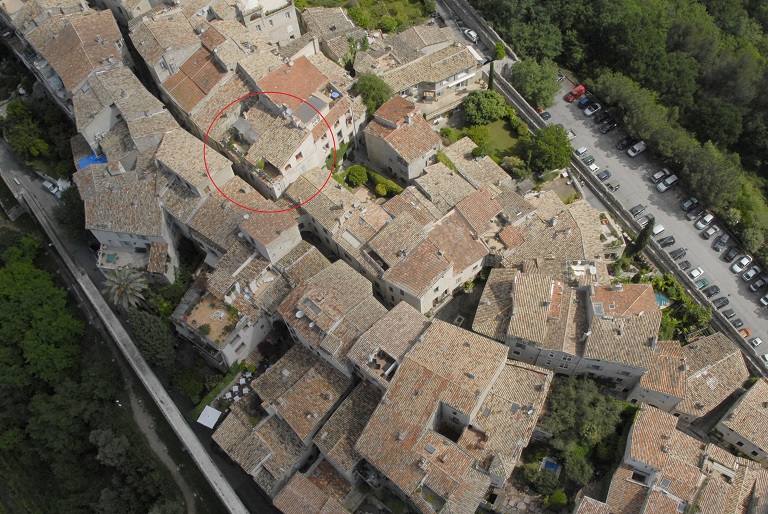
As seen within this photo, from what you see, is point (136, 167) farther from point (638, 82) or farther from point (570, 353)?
point (638, 82)

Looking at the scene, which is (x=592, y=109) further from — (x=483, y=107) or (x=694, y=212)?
(x=694, y=212)

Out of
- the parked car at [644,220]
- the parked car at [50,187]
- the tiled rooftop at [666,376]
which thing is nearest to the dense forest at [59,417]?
the parked car at [50,187]

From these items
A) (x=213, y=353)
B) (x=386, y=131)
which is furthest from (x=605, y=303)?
(x=213, y=353)

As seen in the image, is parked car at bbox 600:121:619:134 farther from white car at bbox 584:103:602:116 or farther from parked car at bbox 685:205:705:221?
parked car at bbox 685:205:705:221

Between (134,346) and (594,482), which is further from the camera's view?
(134,346)

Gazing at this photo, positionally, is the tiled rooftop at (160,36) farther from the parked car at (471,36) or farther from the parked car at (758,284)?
the parked car at (758,284)

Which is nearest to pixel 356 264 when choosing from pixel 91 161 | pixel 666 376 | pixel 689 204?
pixel 666 376

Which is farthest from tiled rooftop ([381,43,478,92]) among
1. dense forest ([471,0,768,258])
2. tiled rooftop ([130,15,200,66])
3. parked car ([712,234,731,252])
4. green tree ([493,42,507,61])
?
parked car ([712,234,731,252])
